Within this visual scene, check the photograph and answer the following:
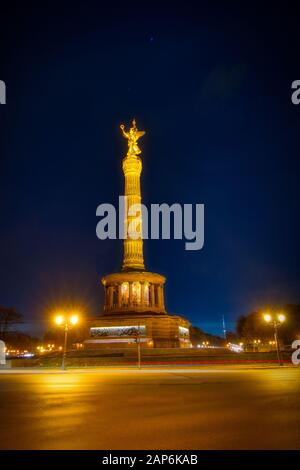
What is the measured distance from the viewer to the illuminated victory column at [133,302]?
4756 cm

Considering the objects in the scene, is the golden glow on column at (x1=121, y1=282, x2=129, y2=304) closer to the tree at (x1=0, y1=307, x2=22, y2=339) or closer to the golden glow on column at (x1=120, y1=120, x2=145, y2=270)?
the golden glow on column at (x1=120, y1=120, x2=145, y2=270)

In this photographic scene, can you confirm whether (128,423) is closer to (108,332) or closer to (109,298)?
(108,332)

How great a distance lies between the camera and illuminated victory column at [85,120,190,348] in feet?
156

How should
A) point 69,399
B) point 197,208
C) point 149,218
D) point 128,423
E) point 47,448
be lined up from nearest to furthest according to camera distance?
point 47,448 < point 128,423 < point 69,399 < point 149,218 < point 197,208

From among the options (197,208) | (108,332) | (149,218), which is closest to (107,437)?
(108,332)

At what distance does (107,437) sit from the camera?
5746mm

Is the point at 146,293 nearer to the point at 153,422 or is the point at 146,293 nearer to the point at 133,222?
the point at 133,222

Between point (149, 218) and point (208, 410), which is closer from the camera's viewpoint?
point (208, 410)

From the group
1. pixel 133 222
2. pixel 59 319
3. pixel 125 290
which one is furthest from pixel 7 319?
pixel 59 319

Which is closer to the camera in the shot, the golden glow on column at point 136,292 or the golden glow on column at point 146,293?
the golden glow on column at point 136,292

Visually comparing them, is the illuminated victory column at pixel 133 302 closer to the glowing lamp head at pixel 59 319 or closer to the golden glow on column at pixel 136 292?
the golden glow on column at pixel 136 292

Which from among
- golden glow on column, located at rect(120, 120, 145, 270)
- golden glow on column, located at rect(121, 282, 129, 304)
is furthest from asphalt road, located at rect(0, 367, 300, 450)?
golden glow on column, located at rect(120, 120, 145, 270)

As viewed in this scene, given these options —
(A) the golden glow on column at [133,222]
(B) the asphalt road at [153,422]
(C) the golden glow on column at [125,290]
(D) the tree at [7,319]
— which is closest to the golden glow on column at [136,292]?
(C) the golden glow on column at [125,290]
